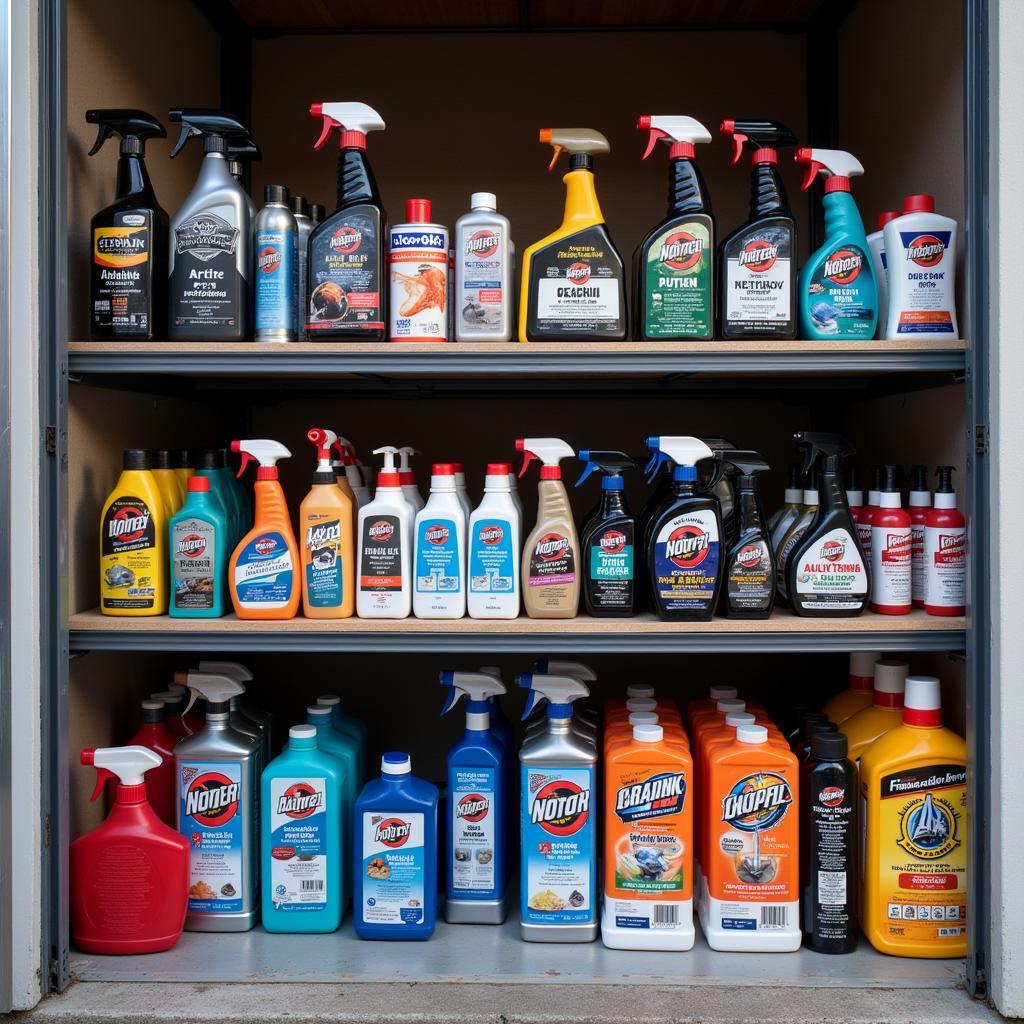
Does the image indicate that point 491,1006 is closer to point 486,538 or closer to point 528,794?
point 528,794

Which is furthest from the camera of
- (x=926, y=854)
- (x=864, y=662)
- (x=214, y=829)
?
(x=864, y=662)

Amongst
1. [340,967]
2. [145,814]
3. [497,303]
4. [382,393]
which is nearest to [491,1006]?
[340,967]

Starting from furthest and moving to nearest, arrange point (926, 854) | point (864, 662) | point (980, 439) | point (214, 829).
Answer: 1. point (864, 662)
2. point (214, 829)
3. point (926, 854)
4. point (980, 439)

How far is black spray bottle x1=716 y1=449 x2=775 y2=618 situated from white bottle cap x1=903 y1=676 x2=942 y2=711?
274mm

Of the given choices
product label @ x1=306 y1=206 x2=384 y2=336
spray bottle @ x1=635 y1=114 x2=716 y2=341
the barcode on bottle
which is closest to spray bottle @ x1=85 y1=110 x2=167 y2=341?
product label @ x1=306 y1=206 x2=384 y2=336

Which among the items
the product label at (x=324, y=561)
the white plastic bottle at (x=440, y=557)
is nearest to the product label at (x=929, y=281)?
the white plastic bottle at (x=440, y=557)

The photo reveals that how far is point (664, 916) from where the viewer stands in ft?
5.64

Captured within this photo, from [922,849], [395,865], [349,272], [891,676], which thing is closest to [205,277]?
[349,272]

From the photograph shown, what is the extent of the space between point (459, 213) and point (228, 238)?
0.71 m

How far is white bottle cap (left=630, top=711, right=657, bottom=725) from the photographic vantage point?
179cm

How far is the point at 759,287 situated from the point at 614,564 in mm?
550

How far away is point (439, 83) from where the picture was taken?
2.29m

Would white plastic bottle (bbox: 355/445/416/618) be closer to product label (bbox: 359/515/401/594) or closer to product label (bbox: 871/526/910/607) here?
product label (bbox: 359/515/401/594)

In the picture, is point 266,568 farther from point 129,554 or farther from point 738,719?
point 738,719
